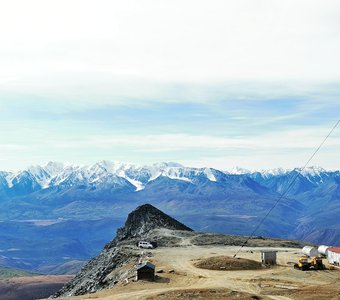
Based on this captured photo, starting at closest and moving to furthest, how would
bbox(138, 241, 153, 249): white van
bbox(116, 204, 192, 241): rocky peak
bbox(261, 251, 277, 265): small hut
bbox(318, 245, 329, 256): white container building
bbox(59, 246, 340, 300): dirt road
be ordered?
1. bbox(59, 246, 340, 300): dirt road
2. bbox(261, 251, 277, 265): small hut
3. bbox(318, 245, 329, 256): white container building
4. bbox(138, 241, 153, 249): white van
5. bbox(116, 204, 192, 241): rocky peak

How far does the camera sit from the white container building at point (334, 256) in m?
88.9

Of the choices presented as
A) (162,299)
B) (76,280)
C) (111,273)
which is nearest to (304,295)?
(162,299)

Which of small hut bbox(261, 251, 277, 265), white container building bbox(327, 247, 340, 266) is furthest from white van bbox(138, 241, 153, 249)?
white container building bbox(327, 247, 340, 266)

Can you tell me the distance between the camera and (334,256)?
8994 cm

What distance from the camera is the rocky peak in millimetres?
157625

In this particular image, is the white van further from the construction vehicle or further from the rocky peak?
the construction vehicle

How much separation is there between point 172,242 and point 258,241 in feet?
82.2

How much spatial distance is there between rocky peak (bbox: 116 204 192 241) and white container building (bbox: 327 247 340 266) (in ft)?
235

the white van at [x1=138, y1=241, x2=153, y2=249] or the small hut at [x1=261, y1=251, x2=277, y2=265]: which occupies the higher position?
the small hut at [x1=261, y1=251, x2=277, y2=265]

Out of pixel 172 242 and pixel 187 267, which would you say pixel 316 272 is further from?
pixel 172 242

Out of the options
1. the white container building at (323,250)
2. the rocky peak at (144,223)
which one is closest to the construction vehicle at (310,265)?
the white container building at (323,250)

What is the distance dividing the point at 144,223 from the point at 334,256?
81395mm

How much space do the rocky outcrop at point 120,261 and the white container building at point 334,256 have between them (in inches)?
1404

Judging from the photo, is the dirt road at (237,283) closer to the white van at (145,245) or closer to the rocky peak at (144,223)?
the white van at (145,245)
